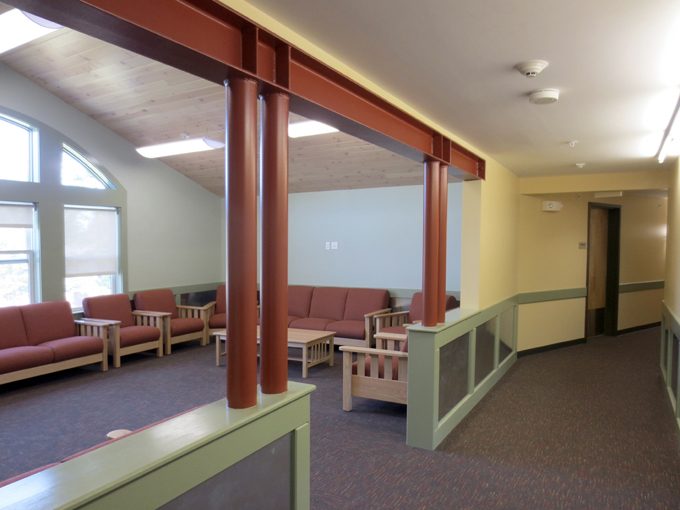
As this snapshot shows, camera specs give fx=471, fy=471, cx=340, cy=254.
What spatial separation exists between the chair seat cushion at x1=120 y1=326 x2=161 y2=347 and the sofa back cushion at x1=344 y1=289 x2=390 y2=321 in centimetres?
254

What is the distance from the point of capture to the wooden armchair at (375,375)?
3.86 metres

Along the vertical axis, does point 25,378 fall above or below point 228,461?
below

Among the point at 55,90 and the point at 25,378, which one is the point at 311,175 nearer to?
the point at 55,90

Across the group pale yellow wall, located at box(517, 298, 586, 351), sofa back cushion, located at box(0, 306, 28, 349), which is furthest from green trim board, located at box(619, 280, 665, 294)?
sofa back cushion, located at box(0, 306, 28, 349)

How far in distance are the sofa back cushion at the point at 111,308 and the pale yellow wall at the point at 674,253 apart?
235 inches

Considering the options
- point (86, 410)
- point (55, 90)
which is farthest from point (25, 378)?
point (55, 90)

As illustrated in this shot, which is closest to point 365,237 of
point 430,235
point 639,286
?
point 430,235

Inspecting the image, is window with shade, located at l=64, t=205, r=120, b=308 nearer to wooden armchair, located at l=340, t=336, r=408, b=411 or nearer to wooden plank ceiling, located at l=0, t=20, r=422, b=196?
wooden plank ceiling, located at l=0, t=20, r=422, b=196

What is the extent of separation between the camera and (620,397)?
4500 mm

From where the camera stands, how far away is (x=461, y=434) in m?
3.60

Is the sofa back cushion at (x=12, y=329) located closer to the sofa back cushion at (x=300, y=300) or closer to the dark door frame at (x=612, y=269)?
the sofa back cushion at (x=300, y=300)

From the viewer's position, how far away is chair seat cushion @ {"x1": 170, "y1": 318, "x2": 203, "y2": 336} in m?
6.24

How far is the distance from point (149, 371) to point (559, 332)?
5.35 meters

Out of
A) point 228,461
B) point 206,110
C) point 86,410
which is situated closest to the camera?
point 228,461
